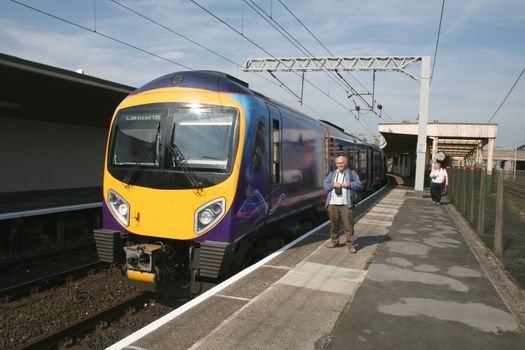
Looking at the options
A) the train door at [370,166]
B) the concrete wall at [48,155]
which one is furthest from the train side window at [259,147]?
the train door at [370,166]

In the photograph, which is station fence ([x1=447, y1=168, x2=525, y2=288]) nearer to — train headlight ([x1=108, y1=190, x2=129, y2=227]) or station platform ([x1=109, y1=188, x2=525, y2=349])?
station platform ([x1=109, y1=188, x2=525, y2=349])

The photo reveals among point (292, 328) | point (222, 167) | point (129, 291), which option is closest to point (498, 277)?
point (292, 328)

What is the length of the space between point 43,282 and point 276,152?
170 inches

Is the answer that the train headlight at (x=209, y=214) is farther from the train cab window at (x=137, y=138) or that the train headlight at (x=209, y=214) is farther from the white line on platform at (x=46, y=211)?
the white line on platform at (x=46, y=211)

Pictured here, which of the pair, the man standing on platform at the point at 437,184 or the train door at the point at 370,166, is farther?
the train door at the point at 370,166

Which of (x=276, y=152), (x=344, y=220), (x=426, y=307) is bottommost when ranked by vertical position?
(x=426, y=307)

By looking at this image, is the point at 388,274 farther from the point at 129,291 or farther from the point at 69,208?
the point at 69,208

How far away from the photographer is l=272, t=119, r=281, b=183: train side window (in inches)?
257

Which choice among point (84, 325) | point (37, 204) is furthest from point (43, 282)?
point (37, 204)

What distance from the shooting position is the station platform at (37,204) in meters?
9.43

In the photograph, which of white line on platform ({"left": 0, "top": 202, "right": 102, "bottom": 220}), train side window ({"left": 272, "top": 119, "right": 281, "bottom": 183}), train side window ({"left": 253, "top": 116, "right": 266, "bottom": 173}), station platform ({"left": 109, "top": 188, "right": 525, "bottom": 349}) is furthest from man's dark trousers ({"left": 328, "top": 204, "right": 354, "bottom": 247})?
white line on platform ({"left": 0, "top": 202, "right": 102, "bottom": 220})

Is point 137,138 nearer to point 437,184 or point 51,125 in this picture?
point 51,125

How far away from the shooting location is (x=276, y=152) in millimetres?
6617

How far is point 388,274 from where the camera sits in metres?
5.80
